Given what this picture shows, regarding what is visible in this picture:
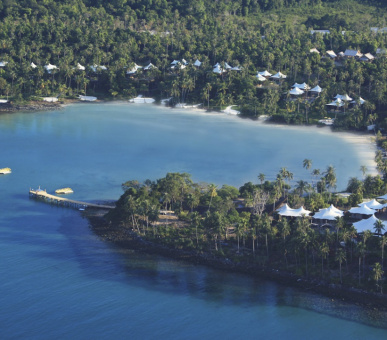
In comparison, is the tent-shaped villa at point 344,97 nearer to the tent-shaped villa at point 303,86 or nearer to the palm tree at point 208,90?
the tent-shaped villa at point 303,86

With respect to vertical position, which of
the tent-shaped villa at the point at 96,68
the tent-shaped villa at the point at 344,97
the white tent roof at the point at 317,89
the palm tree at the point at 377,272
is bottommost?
the palm tree at the point at 377,272

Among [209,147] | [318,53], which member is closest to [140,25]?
[318,53]

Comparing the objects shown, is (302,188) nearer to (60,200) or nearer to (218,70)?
(60,200)

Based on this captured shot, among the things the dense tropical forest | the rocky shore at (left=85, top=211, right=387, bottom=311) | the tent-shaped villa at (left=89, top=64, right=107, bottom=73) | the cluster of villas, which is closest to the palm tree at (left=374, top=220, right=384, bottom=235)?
the cluster of villas

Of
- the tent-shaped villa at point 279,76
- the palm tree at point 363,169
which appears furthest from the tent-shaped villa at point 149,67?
the palm tree at point 363,169

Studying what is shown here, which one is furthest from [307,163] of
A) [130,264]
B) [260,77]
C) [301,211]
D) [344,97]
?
[260,77]

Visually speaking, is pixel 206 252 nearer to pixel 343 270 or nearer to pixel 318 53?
pixel 343 270

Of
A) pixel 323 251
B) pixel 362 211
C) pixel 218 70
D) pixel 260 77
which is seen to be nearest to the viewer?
pixel 323 251
